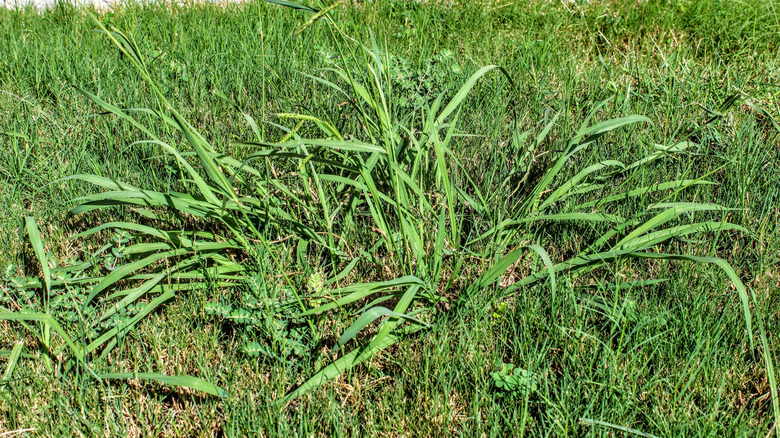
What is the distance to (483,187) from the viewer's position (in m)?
2.22

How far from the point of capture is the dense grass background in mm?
1444

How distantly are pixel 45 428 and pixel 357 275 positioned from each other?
90cm

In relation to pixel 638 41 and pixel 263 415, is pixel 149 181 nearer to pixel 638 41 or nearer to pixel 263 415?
pixel 263 415

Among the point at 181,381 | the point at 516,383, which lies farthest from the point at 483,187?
the point at 181,381

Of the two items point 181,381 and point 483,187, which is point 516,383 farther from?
point 483,187

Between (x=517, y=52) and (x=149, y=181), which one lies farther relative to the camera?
(x=517, y=52)

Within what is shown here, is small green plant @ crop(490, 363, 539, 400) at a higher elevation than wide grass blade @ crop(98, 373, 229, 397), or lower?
lower

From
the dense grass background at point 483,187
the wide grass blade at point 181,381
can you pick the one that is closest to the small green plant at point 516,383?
the dense grass background at point 483,187

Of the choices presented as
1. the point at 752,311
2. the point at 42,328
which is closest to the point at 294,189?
the point at 42,328

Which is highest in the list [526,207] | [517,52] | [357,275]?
[517,52]

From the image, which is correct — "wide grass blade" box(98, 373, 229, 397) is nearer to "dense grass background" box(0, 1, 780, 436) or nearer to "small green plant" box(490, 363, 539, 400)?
"dense grass background" box(0, 1, 780, 436)

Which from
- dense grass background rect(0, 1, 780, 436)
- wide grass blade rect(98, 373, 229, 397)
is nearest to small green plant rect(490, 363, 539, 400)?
dense grass background rect(0, 1, 780, 436)

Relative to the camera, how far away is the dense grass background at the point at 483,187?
1444 mm

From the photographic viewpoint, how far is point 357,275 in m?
1.86
